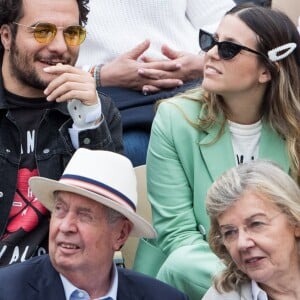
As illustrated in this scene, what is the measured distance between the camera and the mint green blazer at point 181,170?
3.51 m

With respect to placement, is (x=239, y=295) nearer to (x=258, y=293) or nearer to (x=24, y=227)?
(x=258, y=293)

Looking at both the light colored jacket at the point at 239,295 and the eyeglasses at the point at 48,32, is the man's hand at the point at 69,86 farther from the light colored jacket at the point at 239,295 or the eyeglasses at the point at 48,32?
the light colored jacket at the point at 239,295

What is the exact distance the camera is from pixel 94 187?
2.77 m

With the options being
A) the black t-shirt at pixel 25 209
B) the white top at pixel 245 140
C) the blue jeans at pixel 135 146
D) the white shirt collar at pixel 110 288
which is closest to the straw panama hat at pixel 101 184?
the white shirt collar at pixel 110 288

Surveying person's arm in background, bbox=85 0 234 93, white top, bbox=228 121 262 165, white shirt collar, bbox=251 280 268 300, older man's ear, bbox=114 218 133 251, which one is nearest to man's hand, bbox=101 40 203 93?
person's arm in background, bbox=85 0 234 93

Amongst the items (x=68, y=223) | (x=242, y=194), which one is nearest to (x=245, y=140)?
(x=242, y=194)

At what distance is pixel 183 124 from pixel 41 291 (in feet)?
3.66

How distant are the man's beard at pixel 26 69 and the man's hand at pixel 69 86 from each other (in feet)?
0.26

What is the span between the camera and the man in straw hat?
272 cm

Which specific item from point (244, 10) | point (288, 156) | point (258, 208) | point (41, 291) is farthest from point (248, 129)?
point (41, 291)

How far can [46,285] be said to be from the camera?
2.74 m

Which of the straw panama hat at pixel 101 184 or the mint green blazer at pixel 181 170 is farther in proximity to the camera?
the mint green blazer at pixel 181 170

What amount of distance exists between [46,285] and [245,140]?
1.19m

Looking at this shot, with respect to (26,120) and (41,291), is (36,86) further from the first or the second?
(41,291)
